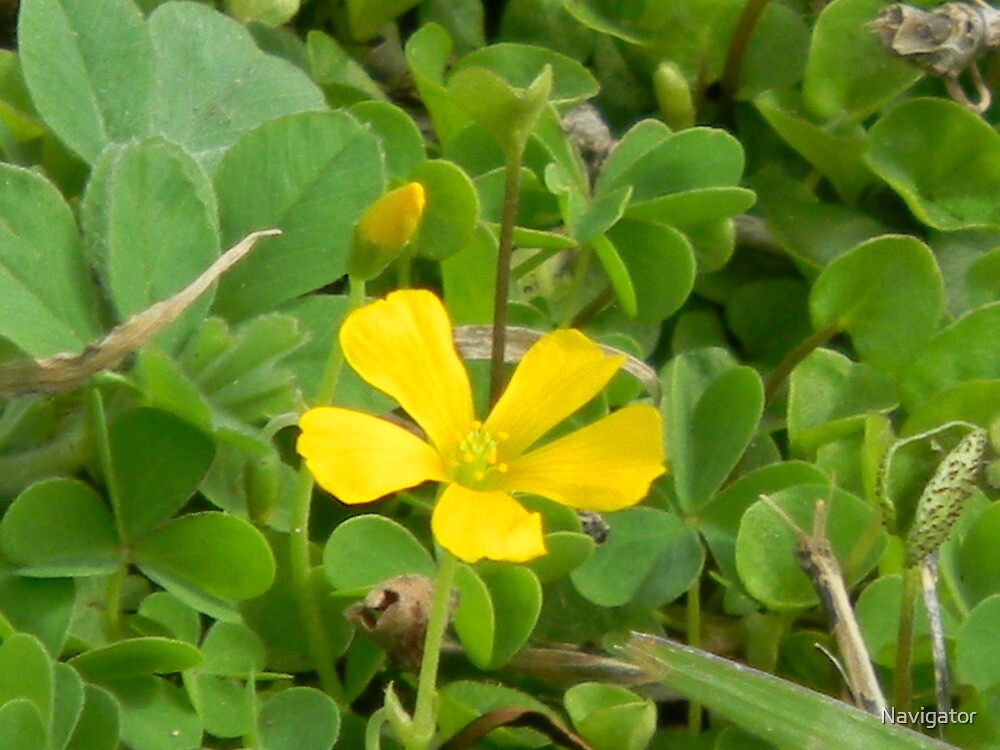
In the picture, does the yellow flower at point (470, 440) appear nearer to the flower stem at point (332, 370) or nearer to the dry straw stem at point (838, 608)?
the flower stem at point (332, 370)

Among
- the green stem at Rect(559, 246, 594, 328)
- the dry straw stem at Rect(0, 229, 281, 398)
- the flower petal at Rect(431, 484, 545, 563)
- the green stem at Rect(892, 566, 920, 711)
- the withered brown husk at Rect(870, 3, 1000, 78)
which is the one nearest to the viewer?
the flower petal at Rect(431, 484, 545, 563)

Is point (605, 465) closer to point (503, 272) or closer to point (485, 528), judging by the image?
point (485, 528)

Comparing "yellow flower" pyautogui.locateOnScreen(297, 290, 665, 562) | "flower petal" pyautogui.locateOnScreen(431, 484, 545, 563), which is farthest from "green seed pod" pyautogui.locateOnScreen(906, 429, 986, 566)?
"flower petal" pyautogui.locateOnScreen(431, 484, 545, 563)

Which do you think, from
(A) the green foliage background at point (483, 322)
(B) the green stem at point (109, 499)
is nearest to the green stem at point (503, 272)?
(A) the green foliage background at point (483, 322)

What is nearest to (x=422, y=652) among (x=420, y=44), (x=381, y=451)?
(x=381, y=451)

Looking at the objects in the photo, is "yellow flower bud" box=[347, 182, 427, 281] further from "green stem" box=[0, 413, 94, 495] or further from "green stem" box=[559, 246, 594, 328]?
"green stem" box=[559, 246, 594, 328]

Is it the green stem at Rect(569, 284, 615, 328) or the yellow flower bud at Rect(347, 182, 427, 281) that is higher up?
the yellow flower bud at Rect(347, 182, 427, 281)

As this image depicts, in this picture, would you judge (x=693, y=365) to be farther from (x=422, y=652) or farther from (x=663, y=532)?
(x=422, y=652)
